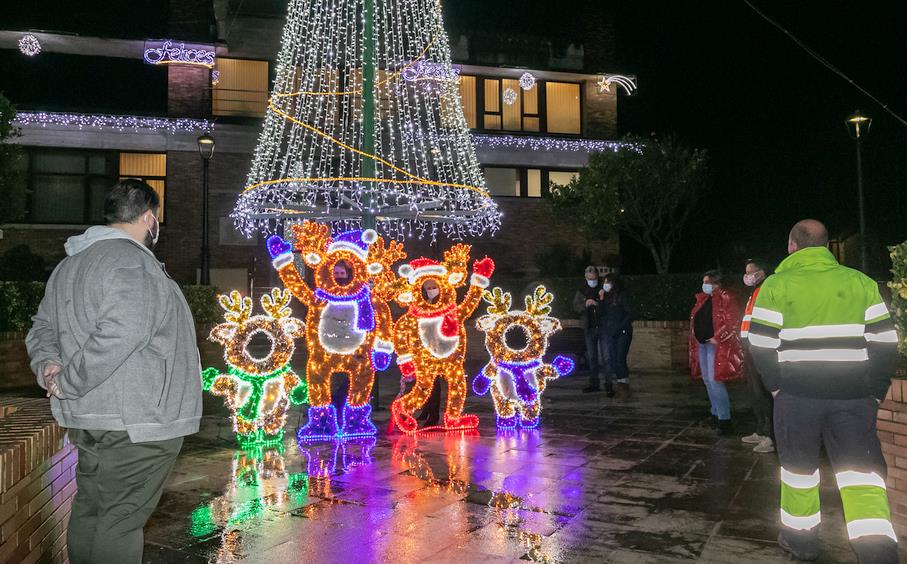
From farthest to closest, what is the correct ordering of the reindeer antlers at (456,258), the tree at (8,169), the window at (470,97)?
the window at (470,97) → the tree at (8,169) → the reindeer antlers at (456,258)

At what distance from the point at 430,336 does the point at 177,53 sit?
58.5 ft

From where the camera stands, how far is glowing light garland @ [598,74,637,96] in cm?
2506

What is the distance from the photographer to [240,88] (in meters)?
22.8

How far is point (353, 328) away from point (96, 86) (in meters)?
20.2

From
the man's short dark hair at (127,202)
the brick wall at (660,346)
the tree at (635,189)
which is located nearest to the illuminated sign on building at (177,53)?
the tree at (635,189)

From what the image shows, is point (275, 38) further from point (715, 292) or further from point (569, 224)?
point (715, 292)

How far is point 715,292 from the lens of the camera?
8148 millimetres

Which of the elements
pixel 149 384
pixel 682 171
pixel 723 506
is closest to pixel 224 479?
pixel 149 384

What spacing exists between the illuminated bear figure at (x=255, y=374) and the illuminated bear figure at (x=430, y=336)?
1.25 m

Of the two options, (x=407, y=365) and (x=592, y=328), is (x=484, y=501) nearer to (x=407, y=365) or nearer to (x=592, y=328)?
(x=407, y=365)

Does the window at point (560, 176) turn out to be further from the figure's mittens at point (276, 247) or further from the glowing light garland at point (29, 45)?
the figure's mittens at point (276, 247)

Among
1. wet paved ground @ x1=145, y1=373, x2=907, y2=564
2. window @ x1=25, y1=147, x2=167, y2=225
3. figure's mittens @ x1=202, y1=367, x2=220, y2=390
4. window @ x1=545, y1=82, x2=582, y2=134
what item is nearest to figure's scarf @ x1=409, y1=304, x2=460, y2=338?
wet paved ground @ x1=145, y1=373, x2=907, y2=564

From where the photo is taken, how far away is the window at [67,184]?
861 inches

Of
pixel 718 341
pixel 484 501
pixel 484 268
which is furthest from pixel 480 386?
pixel 484 501
